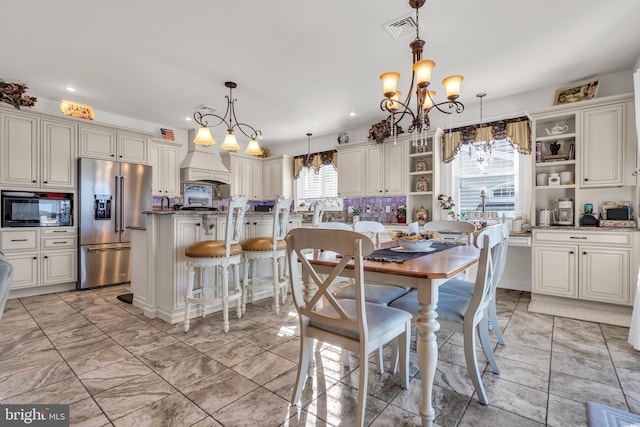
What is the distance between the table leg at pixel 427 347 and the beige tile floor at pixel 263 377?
0.43ft

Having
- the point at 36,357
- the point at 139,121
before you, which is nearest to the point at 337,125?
the point at 139,121

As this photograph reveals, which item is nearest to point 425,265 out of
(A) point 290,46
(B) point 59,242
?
(A) point 290,46

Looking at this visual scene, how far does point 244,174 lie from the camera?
258 inches

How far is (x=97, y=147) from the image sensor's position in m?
4.38

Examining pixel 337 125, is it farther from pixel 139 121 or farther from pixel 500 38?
pixel 139 121

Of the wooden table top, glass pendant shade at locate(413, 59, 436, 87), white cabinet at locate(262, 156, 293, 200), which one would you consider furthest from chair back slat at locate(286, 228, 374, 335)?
white cabinet at locate(262, 156, 293, 200)

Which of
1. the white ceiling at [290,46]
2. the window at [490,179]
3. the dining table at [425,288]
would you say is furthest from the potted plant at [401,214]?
the dining table at [425,288]

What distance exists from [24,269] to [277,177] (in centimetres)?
428

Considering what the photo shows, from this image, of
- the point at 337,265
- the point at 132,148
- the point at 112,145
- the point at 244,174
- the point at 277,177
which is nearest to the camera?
the point at 337,265

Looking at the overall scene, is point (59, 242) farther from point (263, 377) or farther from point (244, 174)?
point (263, 377)

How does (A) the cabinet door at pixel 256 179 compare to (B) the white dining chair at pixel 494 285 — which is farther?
(A) the cabinet door at pixel 256 179

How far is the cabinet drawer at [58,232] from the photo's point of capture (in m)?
3.95

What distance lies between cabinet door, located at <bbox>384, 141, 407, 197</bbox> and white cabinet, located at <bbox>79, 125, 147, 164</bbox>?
3914 millimetres

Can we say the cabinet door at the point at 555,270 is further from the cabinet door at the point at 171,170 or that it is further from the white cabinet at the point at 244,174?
the cabinet door at the point at 171,170
